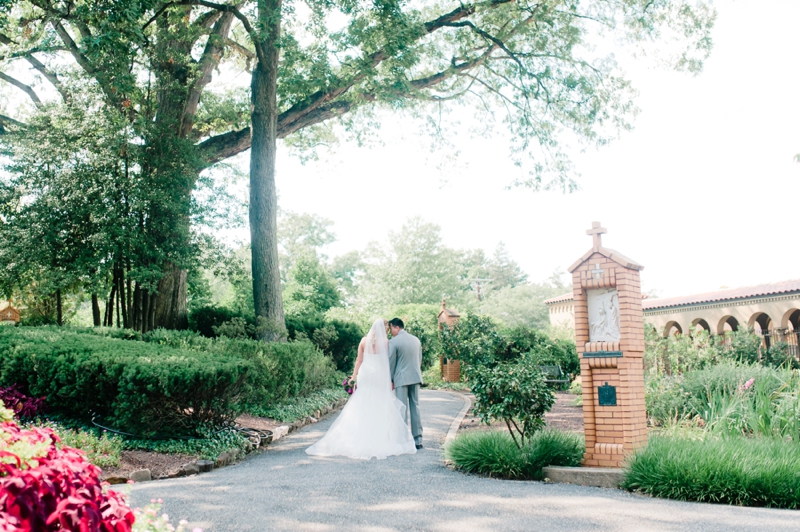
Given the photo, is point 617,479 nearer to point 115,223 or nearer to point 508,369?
point 508,369

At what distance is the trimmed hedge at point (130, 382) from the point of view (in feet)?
25.1

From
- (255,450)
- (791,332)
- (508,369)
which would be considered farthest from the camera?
(791,332)

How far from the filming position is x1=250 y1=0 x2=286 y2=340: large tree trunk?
15.0 meters

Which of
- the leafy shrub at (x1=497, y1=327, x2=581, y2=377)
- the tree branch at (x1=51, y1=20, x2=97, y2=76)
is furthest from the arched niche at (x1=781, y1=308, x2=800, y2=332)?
the tree branch at (x1=51, y1=20, x2=97, y2=76)

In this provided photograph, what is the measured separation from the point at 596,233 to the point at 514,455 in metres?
2.79

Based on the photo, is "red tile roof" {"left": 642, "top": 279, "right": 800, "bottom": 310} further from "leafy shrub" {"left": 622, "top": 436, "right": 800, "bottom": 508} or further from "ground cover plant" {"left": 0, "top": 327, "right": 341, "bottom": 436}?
"ground cover plant" {"left": 0, "top": 327, "right": 341, "bottom": 436}

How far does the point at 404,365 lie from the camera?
9.24 metres

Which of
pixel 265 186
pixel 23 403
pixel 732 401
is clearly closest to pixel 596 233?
pixel 732 401

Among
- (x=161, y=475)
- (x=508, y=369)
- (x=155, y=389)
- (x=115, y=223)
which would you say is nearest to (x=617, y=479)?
(x=508, y=369)

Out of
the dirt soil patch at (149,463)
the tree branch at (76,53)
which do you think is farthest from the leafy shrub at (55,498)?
the tree branch at (76,53)

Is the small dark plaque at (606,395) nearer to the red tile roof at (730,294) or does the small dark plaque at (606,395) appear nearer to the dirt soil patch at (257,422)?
the dirt soil patch at (257,422)

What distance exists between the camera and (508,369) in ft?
24.3

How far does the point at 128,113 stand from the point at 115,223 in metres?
3.18

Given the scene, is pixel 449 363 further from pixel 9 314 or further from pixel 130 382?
pixel 130 382
